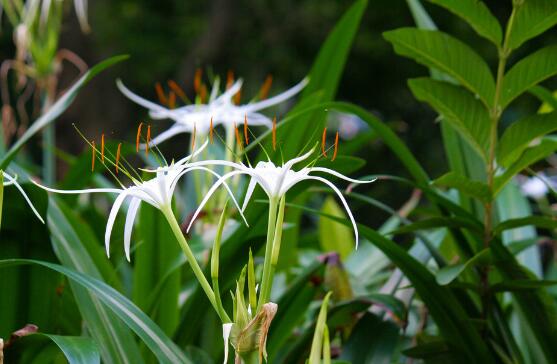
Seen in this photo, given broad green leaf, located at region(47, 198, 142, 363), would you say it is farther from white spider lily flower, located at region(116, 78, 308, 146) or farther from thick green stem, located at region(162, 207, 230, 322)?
white spider lily flower, located at region(116, 78, 308, 146)

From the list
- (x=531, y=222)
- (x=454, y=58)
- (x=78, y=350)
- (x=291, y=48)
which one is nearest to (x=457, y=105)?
(x=454, y=58)

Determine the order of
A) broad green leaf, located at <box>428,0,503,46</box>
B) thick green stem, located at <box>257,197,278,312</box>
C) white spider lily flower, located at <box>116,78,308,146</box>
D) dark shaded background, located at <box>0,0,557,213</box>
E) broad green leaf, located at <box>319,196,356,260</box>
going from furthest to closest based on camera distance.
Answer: dark shaded background, located at <box>0,0,557,213</box> → broad green leaf, located at <box>319,196,356,260</box> → white spider lily flower, located at <box>116,78,308,146</box> → broad green leaf, located at <box>428,0,503,46</box> → thick green stem, located at <box>257,197,278,312</box>

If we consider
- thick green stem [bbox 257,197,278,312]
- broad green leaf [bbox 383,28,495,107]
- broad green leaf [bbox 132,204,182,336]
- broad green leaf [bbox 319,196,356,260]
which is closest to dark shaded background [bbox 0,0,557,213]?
broad green leaf [bbox 319,196,356,260]

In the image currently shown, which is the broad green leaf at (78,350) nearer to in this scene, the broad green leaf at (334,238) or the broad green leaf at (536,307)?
the broad green leaf at (536,307)

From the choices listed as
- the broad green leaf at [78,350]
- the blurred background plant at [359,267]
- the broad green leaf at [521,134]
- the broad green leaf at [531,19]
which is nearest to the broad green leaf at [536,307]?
the blurred background plant at [359,267]

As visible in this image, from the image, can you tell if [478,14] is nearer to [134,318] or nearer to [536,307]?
[536,307]

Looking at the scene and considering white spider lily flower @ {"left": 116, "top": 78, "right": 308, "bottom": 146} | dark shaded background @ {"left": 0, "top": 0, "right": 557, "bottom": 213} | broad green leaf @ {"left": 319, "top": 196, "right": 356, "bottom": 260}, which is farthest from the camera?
dark shaded background @ {"left": 0, "top": 0, "right": 557, "bottom": 213}

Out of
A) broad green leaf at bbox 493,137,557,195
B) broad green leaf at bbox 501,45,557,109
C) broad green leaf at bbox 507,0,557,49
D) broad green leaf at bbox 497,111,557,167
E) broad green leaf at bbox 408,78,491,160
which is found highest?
broad green leaf at bbox 507,0,557,49
